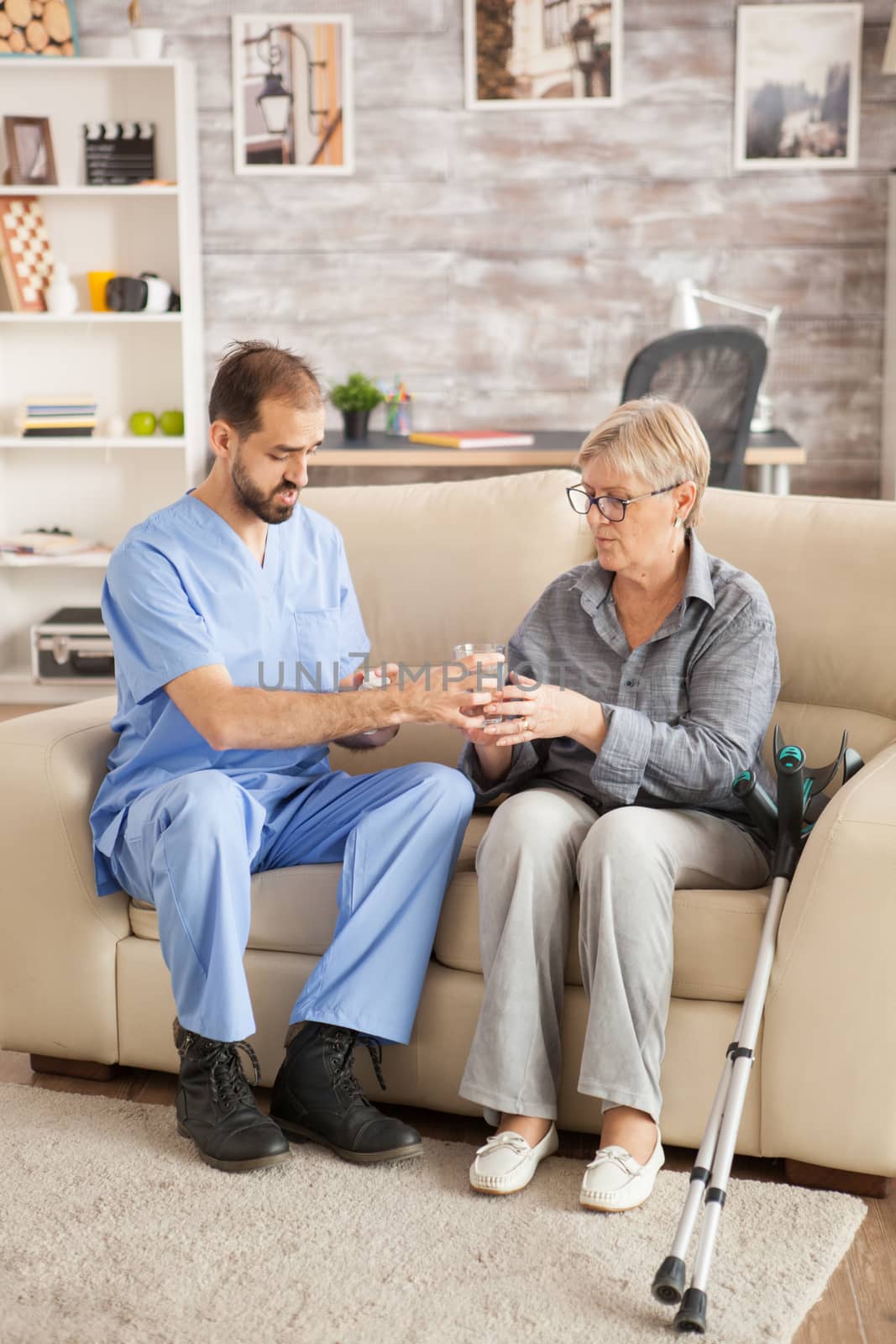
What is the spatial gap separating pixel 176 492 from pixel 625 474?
3.11m

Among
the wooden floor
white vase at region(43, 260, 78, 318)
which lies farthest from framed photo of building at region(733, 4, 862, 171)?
the wooden floor

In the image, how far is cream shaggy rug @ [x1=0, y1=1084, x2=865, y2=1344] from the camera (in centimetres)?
146

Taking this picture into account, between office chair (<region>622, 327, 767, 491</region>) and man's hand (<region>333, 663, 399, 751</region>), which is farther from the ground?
office chair (<region>622, 327, 767, 491</region>)

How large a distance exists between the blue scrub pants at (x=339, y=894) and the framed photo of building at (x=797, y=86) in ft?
10.9

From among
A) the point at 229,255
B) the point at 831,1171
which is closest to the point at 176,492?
the point at 229,255

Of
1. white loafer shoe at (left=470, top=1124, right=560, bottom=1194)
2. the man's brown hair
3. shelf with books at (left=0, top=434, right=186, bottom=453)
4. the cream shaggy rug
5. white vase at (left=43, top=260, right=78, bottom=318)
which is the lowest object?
the cream shaggy rug

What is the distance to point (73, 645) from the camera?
4.53 metres

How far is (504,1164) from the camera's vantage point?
171 centimetres

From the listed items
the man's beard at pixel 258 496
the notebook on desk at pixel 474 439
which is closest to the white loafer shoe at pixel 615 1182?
the man's beard at pixel 258 496

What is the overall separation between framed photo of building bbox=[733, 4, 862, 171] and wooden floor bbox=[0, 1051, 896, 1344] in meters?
3.58

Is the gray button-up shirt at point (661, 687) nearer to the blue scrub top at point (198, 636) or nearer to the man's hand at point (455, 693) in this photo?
the man's hand at point (455, 693)

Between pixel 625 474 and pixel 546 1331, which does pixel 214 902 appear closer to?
pixel 546 1331

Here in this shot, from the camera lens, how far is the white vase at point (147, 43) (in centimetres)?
427

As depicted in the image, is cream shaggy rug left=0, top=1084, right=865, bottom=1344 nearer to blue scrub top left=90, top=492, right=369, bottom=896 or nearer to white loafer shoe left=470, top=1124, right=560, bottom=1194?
white loafer shoe left=470, top=1124, right=560, bottom=1194
